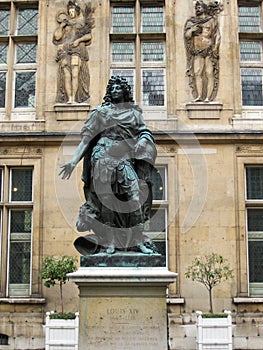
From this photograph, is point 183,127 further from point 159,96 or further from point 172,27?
→ point 172,27

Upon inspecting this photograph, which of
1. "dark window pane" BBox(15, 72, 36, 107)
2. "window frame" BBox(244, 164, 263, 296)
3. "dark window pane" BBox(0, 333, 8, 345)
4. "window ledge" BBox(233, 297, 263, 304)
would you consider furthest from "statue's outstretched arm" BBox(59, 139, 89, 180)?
"dark window pane" BBox(15, 72, 36, 107)

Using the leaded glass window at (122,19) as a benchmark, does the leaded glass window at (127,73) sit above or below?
below

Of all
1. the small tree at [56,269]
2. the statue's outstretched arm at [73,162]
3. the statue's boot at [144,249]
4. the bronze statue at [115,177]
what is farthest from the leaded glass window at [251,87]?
the statue's boot at [144,249]

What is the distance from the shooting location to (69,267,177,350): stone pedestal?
7586 mm

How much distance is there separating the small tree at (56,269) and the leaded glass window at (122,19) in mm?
6335

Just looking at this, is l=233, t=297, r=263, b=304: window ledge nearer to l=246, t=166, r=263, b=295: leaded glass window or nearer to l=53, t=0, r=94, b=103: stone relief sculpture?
l=246, t=166, r=263, b=295: leaded glass window

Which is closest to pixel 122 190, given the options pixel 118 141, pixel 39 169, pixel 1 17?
pixel 118 141

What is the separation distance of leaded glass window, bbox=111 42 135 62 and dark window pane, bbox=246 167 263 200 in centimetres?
433

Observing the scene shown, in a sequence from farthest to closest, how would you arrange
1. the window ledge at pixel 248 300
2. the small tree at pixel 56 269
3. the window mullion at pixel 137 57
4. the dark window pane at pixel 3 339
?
the window mullion at pixel 137 57
the dark window pane at pixel 3 339
the window ledge at pixel 248 300
the small tree at pixel 56 269

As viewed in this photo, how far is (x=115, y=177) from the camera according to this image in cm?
824

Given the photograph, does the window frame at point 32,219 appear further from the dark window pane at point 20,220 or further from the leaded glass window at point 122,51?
the leaded glass window at point 122,51

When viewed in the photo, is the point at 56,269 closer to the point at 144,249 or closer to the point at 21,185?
A: the point at 21,185

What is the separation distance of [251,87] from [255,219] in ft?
11.5

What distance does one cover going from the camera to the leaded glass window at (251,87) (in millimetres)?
16281
